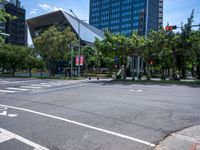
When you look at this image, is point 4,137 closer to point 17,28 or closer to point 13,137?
point 13,137

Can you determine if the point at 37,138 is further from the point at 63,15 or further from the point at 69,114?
the point at 63,15

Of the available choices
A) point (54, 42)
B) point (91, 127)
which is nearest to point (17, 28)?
point (54, 42)

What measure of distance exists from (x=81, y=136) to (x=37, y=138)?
1.16 m

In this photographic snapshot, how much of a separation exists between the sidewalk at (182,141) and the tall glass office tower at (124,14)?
383ft

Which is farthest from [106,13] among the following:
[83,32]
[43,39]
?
[43,39]

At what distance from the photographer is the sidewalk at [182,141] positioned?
5.05 metres

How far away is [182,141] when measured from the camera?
5.50 m

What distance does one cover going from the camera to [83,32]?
82562mm

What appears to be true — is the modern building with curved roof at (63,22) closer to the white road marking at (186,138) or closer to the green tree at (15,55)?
the green tree at (15,55)

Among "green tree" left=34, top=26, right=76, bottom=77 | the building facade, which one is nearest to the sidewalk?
"green tree" left=34, top=26, right=76, bottom=77

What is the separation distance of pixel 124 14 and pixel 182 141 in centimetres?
13142

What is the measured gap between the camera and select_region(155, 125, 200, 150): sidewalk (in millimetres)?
5051

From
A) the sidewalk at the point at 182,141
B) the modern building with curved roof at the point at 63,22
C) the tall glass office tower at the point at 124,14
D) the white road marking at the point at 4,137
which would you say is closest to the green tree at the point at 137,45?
the sidewalk at the point at 182,141

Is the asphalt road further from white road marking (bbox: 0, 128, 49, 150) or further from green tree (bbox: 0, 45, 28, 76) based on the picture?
green tree (bbox: 0, 45, 28, 76)
